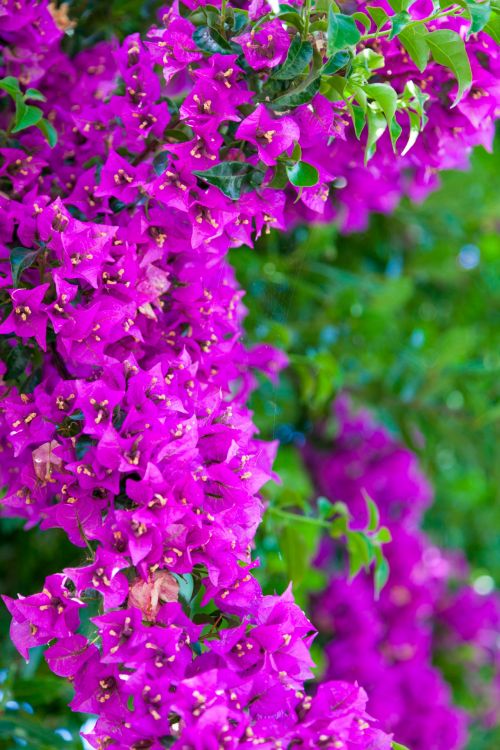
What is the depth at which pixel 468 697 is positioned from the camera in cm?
203

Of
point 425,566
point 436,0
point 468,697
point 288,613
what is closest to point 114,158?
point 436,0

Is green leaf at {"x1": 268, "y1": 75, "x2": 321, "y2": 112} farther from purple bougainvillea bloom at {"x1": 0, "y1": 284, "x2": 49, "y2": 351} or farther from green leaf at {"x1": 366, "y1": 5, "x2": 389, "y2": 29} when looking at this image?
purple bougainvillea bloom at {"x1": 0, "y1": 284, "x2": 49, "y2": 351}

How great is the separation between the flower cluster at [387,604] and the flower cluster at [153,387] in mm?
748

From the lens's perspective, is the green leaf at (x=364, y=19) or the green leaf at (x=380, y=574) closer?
the green leaf at (x=364, y=19)

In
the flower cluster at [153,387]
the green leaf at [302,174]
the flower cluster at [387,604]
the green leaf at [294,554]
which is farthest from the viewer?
the flower cluster at [387,604]

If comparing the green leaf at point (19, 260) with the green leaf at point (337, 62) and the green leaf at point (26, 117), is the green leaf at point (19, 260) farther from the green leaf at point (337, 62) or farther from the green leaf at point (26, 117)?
the green leaf at point (337, 62)

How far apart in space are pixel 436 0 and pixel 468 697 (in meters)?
1.64

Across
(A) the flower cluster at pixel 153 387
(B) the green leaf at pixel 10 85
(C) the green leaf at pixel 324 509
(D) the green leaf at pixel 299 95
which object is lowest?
(C) the green leaf at pixel 324 509

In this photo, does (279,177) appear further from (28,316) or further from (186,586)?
(186,586)

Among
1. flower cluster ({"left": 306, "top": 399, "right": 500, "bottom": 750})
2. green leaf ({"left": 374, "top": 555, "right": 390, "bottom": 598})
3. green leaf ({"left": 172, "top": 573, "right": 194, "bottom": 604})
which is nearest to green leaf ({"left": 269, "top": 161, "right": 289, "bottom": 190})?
green leaf ({"left": 172, "top": 573, "right": 194, "bottom": 604})

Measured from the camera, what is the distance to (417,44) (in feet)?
2.49

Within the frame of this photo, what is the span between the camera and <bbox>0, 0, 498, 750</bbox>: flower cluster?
665 millimetres

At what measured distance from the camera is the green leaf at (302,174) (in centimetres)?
77

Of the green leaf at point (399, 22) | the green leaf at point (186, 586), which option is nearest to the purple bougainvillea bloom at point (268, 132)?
the green leaf at point (399, 22)
